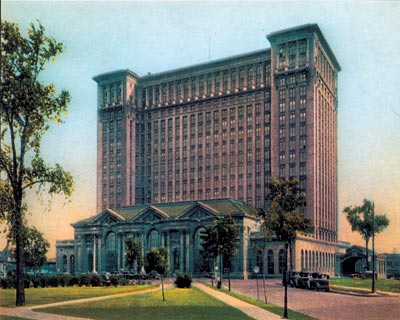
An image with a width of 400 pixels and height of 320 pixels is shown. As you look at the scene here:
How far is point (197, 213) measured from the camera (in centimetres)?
10425

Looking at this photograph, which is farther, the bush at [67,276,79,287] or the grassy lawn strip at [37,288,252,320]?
the bush at [67,276,79,287]

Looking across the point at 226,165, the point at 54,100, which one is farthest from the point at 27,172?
the point at 226,165

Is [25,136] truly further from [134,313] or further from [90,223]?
[90,223]

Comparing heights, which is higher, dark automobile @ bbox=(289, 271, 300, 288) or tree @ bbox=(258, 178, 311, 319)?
tree @ bbox=(258, 178, 311, 319)

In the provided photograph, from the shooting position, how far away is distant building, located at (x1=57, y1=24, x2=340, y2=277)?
116938 millimetres

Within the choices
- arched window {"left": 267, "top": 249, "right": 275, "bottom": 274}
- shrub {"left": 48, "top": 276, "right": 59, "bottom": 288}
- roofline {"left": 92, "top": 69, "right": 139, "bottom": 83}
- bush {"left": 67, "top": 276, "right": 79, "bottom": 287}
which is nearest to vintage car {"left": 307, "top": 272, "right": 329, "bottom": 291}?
bush {"left": 67, "top": 276, "right": 79, "bottom": 287}

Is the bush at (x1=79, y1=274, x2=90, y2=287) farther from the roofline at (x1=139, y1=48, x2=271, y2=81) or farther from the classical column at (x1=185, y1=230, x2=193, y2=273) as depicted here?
the roofline at (x1=139, y1=48, x2=271, y2=81)

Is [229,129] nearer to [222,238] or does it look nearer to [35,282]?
[222,238]

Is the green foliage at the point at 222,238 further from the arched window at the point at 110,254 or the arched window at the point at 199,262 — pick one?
the arched window at the point at 110,254

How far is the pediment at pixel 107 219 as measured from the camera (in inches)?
4557

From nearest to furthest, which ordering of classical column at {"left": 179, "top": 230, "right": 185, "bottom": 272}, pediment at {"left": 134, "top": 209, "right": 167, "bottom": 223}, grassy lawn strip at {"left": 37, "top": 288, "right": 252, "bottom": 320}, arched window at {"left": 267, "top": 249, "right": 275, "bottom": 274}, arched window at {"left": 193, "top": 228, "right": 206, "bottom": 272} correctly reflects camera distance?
grassy lawn strip at {"left": 37, "top": 288, "right": 252, "bottom": 320}, arched window at {"left": 267, "top": 249, "right": 275, "bottom": 274}, arched window at {"left": 193, "top": 228, "right": 206, "bottom": 272}, classical column at {"left": 179, "top": 230, "right": 185, "bottom": 272}, pediment at {"left": 134, "top": 209, "right": 167, "bottom": 223}

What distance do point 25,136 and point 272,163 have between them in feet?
292

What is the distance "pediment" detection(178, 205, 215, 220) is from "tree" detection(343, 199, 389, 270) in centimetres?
2659

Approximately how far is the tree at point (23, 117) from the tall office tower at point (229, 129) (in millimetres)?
85435
